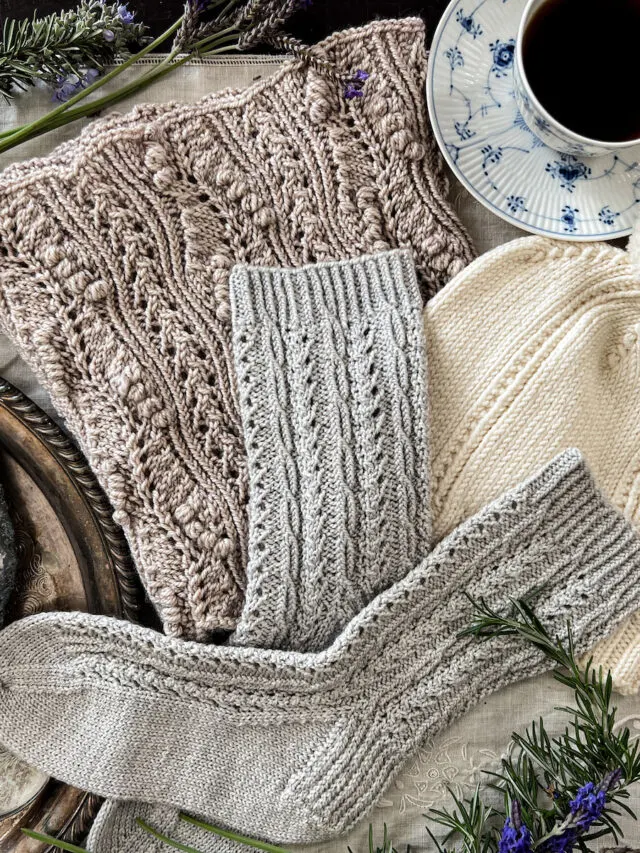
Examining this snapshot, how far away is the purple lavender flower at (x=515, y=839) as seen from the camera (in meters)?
0.63

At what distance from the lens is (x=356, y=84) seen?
806 millimetres

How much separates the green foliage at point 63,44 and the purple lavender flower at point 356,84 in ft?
0.81

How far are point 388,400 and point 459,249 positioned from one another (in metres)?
0.19

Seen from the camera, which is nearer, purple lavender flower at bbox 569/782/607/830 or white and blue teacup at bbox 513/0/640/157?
purple lavender flower at bbox 569/782/607/830

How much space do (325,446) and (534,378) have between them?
236 mm

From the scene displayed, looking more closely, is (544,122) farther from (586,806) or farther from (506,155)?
(586,806)

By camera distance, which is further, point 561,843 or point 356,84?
point 356,84

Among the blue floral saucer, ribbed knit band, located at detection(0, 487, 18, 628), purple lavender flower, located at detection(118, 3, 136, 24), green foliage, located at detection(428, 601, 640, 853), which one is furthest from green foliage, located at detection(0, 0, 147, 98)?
green foliage, located at detection(428, 601, 640, 853)

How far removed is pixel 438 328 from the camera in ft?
2.57

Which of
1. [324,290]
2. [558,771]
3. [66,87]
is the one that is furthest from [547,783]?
[66,87]

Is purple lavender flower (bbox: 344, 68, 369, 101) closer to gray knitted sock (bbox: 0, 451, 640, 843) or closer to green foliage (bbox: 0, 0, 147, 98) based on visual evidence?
green foliage (bbox: 0, 0, 147, 98)

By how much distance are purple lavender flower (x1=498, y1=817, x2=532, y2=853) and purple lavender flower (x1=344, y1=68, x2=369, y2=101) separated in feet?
2.47

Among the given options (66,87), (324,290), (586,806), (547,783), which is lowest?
(547,783)

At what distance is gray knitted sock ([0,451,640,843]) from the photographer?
2.46ft
